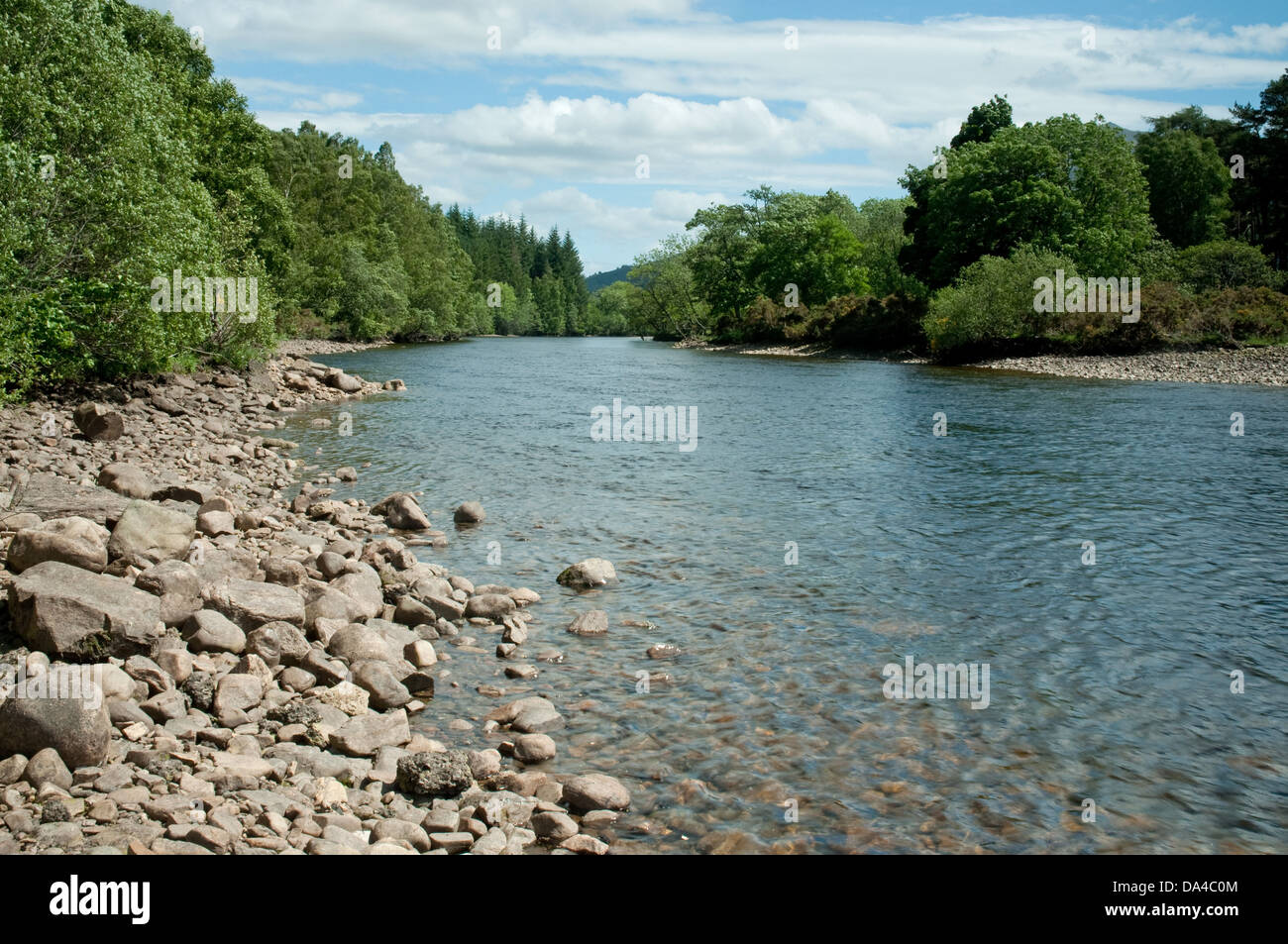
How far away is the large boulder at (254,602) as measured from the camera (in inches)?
403

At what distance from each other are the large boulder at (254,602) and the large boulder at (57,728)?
3020mm

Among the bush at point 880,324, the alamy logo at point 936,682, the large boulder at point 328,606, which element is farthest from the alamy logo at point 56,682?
the bush at point 880,324

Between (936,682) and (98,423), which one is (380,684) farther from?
(98,423)

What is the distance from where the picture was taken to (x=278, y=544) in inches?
568

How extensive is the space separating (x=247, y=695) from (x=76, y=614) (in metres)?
1.65

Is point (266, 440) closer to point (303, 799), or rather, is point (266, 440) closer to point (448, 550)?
point (448, 550)

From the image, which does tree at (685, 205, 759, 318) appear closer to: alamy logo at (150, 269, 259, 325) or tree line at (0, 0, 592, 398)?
tree line at (0, 0, 592, 398)

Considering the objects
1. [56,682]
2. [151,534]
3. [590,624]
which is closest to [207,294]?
[151,534]

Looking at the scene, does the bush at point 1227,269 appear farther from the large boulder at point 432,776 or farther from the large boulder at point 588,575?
the large boulder at point 432,776

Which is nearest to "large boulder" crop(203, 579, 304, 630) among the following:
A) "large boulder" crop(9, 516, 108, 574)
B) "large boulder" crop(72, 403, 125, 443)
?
"large boulder" crop(9, 516, 108, 574)

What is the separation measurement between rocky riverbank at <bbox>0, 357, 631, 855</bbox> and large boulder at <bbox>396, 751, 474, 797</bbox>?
2 centimetres
